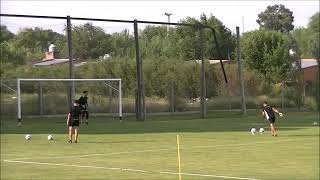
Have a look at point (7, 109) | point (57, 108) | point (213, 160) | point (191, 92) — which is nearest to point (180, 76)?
point (191, 92)

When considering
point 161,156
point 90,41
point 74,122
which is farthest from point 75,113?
point 90,41

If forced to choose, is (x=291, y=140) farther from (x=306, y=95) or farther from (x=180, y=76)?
(x=306, y=95)

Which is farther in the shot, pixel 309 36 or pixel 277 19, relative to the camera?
pixel 277 19

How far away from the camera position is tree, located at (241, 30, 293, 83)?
55.7 metres

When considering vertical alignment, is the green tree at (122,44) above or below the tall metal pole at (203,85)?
above

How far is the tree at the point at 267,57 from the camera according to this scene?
55.7 metres

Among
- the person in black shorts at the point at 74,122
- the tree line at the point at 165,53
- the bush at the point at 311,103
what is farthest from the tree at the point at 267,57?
the person in black shorts at the point at 74,122

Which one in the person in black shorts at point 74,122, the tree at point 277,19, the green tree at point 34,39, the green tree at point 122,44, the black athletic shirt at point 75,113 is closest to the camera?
the person in black shorts at point 74,122

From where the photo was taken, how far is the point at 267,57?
55.3 m

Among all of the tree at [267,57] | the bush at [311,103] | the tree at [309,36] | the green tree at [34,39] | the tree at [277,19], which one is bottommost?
the bush at [311,103]

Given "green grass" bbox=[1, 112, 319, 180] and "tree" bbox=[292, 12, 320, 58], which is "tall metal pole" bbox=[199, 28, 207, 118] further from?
"tree" bbox=[292, 12, 320, 58]

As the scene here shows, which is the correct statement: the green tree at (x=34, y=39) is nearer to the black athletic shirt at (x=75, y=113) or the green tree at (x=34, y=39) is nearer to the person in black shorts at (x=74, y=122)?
the black athletic shirt at (x=75, y=113)

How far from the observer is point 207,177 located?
44.2ft

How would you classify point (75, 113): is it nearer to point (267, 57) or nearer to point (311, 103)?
point (267, 57)
